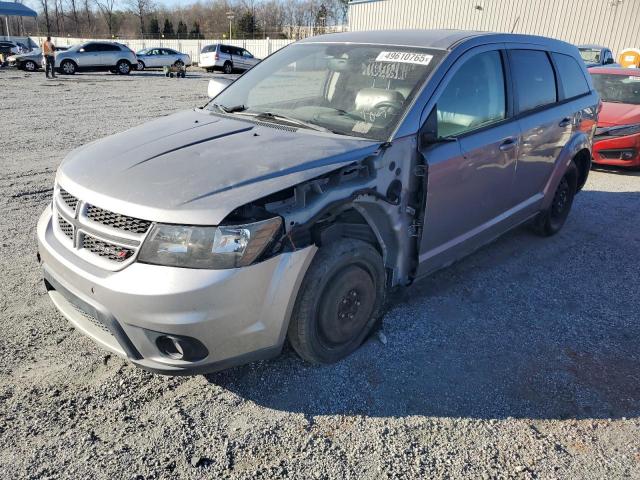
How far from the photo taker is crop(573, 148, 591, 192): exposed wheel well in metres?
5.37

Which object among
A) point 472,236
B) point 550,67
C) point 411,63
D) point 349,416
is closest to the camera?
point 349,416

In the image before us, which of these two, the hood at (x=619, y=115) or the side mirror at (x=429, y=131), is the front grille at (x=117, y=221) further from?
the hood at (x=619, y=115)

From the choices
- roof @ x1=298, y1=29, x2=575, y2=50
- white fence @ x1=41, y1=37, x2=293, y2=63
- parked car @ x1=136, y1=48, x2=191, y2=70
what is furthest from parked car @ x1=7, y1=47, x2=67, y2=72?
roof @ x1=298, y1=29, x2=575, y2=50

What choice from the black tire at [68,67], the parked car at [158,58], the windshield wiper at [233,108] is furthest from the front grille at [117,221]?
the parked car at [158,58]

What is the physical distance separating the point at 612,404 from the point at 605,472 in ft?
1.90

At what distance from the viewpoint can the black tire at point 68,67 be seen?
24.9 m

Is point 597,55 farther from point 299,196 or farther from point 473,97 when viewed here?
point 299,196

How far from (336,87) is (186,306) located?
2043mm

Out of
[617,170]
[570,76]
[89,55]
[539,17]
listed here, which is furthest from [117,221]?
[539,17]

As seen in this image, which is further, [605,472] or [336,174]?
[336,174]

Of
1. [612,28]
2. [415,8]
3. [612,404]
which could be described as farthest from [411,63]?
[415,8]

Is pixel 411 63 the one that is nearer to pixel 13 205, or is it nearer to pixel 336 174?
pixel 336 174

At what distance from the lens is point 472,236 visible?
388 cm

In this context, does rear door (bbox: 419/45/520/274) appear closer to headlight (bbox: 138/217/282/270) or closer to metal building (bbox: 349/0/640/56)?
headlight (bbox: 138/217/282/270)
